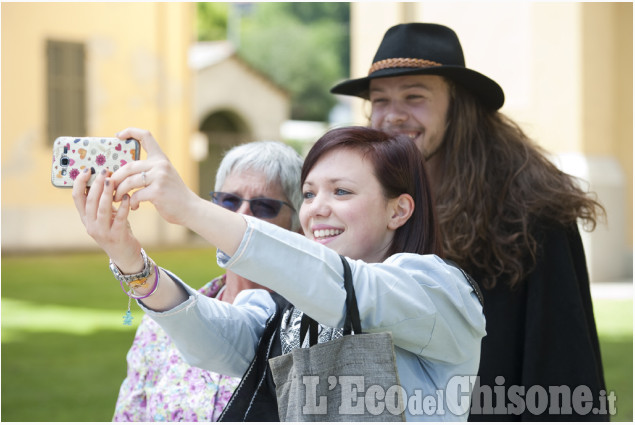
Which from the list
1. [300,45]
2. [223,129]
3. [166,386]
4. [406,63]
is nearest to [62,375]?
[166,386]

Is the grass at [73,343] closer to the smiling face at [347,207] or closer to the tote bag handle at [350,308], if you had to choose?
the smiling face at [347,207]

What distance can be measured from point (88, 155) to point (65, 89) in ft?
49.7

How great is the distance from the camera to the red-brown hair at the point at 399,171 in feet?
5.98

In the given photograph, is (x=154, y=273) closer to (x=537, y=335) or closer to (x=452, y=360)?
(x=452, y=360)

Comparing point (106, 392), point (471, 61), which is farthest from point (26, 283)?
point (471, 61)

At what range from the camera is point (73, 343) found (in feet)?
24.6

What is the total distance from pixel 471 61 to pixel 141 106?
8.03m

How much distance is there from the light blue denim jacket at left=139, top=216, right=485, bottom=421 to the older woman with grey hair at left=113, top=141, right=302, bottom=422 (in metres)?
0.40

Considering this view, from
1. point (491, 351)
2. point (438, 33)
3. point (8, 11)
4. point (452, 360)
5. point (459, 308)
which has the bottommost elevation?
point (491, 351)

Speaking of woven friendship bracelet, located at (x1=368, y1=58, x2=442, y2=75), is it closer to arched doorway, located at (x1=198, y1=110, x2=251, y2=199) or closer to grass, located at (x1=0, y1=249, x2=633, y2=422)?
grass, located at (x1=0, y1=249, x2=633, y2=422)

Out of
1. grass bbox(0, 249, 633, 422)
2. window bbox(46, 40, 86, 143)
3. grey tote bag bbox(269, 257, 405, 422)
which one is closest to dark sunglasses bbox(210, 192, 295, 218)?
grey tote bag bbox(269, 257, 405, 422)

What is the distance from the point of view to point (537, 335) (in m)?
2.79

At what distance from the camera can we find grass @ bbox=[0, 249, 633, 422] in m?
5.54

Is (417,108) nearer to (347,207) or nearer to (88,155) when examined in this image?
(347,207)
